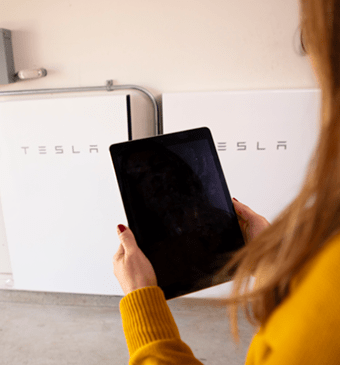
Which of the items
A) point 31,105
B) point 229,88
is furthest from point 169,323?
point 31,105

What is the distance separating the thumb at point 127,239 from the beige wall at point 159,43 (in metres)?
0.85

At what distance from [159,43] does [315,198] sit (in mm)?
1232

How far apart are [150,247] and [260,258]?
36cm

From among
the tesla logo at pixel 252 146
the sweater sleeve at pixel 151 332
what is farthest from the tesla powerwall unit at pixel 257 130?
the sweater sleeve at pixel 151 332

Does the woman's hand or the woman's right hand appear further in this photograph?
the woman's right hand

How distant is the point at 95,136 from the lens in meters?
1.38

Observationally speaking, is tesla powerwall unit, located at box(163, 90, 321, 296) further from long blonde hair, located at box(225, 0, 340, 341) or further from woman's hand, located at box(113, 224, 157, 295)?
long blonde hair, located at box(225, 0, 340, 341)

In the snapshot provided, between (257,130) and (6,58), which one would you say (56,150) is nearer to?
(6,58)

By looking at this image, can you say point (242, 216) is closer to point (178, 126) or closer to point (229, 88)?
point (178, 126)

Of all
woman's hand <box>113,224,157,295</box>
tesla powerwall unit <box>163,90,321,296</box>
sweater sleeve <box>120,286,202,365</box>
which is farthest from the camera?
tesla powerwall unit <box>163,90,321,296</box>

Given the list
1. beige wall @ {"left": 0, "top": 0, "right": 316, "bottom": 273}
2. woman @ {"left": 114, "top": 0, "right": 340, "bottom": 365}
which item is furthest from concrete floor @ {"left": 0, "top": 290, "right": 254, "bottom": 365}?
woman @ {"left": 114, "top": 0, "right": 340, "bottom": 365}

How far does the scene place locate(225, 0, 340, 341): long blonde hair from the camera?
29 centimetres

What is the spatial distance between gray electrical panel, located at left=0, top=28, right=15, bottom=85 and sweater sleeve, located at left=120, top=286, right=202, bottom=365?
4.38 feet

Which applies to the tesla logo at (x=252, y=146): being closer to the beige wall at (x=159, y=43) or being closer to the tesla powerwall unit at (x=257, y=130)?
the tesla powerwall unit at (x=257, y=130)
